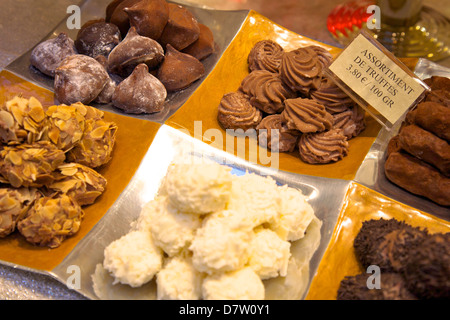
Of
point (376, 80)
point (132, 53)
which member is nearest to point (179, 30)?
point (132, 53)

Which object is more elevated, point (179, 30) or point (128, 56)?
point (179, 30)

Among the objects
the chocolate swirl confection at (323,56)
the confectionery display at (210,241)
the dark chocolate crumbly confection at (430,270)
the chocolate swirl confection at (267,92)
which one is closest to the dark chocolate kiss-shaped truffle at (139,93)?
the chocolate swirl confection at (267,92)

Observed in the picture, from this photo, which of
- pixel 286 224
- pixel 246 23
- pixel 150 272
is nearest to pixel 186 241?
pixel 150 272

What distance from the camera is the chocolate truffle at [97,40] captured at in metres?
2.38

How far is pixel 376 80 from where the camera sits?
2008mm

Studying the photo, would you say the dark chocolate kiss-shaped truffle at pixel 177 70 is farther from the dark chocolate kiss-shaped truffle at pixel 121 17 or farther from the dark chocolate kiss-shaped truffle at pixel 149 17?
the dark chocolate kiss-shaped truffle at pixel 121 17

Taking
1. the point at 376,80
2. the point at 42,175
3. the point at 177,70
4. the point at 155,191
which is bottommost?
the point at 155,191

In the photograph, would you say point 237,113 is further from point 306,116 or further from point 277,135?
point 306,116

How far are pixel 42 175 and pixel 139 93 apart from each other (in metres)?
0.72

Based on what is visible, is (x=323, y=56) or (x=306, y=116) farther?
(x=323, y=56)

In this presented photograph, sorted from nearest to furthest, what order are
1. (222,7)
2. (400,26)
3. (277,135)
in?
1. (277,135)
2. (400,26)
3. (222,7)

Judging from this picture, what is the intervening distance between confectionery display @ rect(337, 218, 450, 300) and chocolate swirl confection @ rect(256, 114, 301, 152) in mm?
672

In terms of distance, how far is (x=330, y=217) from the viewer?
1765mm
